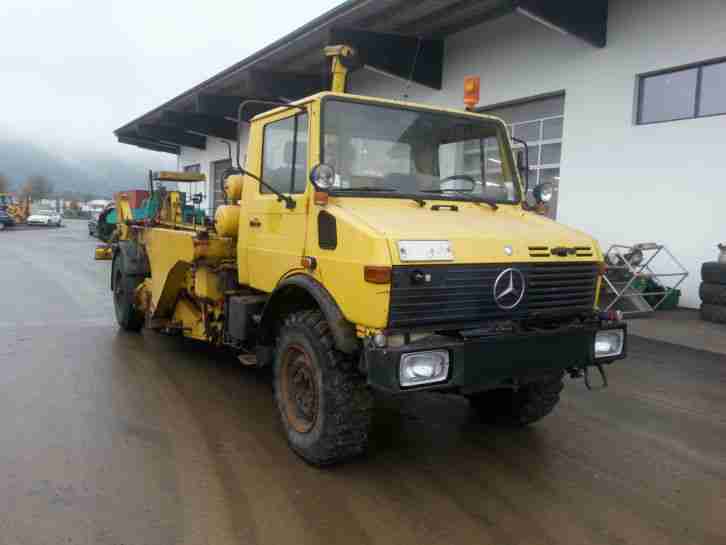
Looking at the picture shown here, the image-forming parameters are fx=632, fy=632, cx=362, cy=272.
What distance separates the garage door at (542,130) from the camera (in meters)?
12.2

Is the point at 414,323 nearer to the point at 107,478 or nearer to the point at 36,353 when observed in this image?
the point at 107,478

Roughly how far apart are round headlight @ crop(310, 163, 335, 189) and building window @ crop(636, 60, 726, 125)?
26.3 feet

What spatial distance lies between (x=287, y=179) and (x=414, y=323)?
160 centimetres

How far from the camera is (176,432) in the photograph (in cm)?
453

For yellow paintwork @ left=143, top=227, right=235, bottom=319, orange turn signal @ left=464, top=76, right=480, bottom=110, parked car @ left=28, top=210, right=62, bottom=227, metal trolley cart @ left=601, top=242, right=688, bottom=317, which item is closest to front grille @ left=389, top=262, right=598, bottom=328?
orange turn signal @ left=464, top=76, right=480, bottom=110

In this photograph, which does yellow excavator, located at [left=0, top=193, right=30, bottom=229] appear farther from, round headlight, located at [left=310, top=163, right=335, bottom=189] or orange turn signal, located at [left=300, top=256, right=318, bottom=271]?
round headlight, located at [left=310, top=163, right=335, bottom=189]

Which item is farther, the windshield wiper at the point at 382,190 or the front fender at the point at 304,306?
the windshield wiper at the point at 382,190

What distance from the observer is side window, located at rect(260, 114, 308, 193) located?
4.30m

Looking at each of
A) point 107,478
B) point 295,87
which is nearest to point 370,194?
point 107,478

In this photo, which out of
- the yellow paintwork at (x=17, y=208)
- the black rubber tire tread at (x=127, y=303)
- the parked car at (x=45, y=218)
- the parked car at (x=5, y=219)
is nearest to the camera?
the black rubber tire tread at (x=127, y=303)

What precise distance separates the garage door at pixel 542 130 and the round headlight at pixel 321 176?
8793 mm

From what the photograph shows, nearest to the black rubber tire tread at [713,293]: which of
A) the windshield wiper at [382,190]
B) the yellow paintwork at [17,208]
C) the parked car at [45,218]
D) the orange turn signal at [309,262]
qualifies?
the windshield wiper at [382,190]

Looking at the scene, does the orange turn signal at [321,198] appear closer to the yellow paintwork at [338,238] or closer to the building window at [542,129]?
the yellow paintwork at [338,238]

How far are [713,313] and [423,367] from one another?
7.10 m
